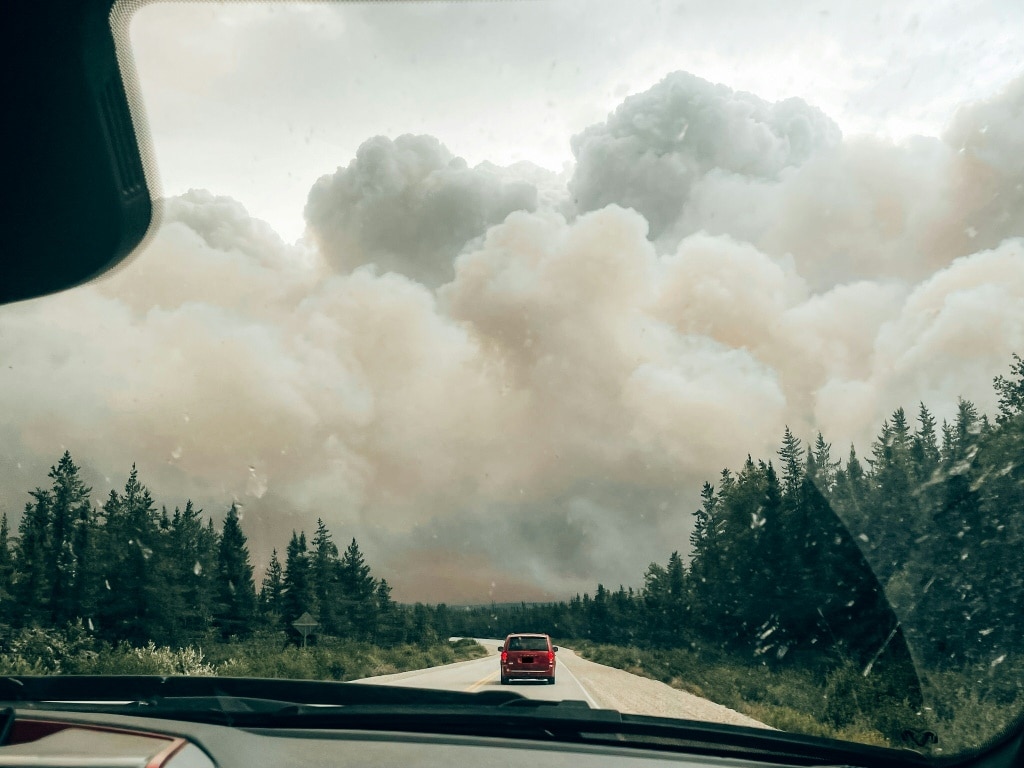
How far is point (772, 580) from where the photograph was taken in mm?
52000

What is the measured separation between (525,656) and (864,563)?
37968 mm

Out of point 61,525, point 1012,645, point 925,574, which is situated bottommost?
point 1012,645

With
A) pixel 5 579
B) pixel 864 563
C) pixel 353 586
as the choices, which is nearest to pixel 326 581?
pixel 353 586

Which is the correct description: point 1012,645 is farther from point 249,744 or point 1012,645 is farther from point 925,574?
point 249,744

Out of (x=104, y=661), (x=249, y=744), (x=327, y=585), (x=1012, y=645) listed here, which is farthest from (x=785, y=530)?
(x=249, y=744)

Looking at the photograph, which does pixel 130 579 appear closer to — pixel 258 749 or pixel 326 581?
pixel 326 581

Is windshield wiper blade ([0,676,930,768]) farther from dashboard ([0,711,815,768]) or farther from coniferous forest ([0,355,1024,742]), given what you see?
coniferous forest ([0,355,1024,742])

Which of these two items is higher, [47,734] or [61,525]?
[61,525]

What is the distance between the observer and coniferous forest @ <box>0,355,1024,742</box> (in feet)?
94.5

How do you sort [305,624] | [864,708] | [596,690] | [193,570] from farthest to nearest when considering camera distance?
[193,570], [596,690], [864,708], [305,624]

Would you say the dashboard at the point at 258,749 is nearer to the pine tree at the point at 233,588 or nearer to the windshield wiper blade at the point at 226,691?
the windshield wiper blade at the point at 226,691

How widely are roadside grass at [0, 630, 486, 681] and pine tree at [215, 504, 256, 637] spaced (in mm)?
47759

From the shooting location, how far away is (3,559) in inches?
2181

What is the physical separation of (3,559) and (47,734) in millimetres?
63850
